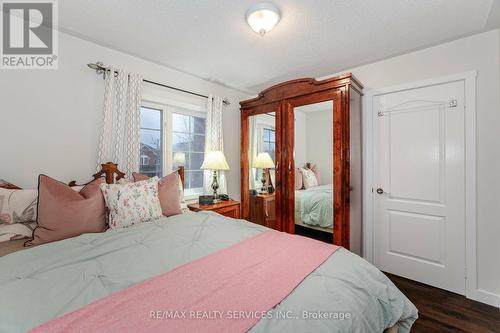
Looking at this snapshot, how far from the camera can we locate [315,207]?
2.66 metres

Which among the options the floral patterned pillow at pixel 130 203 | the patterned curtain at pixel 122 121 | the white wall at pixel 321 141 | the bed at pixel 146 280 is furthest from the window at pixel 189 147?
the bed at pixel 146 280

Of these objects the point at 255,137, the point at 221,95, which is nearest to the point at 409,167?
the point at 255,137

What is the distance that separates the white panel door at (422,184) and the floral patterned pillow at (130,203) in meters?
2.38

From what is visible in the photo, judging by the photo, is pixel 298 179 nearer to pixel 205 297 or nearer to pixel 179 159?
pixel 179 159

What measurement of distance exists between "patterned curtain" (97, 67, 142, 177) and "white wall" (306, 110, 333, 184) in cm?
190

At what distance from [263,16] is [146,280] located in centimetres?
186

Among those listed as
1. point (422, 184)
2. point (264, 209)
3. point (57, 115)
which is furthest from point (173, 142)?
point (422, 184)

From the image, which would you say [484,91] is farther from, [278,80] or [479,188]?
[278,80]

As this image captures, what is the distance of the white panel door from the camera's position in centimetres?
220

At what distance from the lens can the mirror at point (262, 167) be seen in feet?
9.84

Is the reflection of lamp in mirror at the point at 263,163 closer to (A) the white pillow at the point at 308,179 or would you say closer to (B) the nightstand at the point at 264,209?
(B) the nightstand at the point at 264,209

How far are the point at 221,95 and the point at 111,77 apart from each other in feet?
4.93

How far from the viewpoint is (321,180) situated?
258cm

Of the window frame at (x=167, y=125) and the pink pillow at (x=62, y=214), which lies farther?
the window frame at (x=167, y=125)
